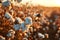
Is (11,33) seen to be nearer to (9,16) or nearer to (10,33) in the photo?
(10,33)

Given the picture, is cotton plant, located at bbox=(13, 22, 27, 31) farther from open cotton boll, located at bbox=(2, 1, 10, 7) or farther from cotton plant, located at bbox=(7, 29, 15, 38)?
open cotton boll, located at bbox=(2, 1, 10, 7)

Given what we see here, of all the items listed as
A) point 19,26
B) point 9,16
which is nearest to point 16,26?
point 19,26

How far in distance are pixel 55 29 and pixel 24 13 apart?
0.69 metres

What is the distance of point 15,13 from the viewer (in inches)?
122

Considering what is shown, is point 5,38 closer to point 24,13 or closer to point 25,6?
point 24,13

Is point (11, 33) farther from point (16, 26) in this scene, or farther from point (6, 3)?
point (6, 3)

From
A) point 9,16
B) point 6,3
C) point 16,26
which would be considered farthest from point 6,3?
point 16,26

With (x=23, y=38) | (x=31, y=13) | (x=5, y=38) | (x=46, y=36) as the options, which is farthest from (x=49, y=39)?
(x=5, y=38)

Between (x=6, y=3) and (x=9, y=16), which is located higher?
(x=6, y=3)

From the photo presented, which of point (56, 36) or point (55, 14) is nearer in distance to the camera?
point (56, 36)

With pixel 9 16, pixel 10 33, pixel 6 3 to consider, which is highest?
pixel 6 3

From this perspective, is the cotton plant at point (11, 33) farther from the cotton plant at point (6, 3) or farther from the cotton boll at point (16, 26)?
the cotton plant at point (6, 3)

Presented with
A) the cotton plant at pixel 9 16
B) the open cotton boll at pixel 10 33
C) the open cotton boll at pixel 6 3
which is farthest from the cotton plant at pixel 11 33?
the open cotton boll at pixel 6 3

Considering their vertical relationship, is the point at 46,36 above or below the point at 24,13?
below
